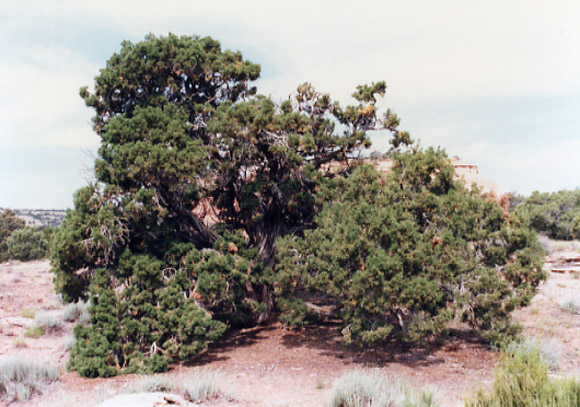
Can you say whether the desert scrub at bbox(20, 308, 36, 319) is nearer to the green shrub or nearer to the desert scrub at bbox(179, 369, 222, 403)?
the green shrub

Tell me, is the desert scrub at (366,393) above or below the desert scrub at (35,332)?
above

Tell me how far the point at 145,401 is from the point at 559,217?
33.3 metres

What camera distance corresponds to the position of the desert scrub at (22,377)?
24.1ft

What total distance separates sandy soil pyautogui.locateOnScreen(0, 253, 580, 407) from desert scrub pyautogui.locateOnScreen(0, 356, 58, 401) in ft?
0.65

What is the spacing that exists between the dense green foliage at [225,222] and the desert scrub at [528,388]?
3.17 metres

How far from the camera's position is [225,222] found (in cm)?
1120

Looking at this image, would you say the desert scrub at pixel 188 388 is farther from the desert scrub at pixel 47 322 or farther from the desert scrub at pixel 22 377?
the desert scrub at pixel 47 322

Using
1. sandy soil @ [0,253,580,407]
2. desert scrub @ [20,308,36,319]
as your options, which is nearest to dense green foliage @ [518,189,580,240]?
sandy soil @ [0,253,580,407]

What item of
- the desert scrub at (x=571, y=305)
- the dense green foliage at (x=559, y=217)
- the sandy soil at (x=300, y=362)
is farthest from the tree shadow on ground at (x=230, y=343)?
the dense green foliage at (x=559, y=217)

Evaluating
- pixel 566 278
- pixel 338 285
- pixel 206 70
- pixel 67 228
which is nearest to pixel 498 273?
pixel 338 285

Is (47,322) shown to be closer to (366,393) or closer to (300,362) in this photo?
(300,362)

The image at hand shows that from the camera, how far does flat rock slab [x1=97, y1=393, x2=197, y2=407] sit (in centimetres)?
518

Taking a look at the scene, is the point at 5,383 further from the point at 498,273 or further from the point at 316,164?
the point at 498,273

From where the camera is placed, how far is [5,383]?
750 centimetres
